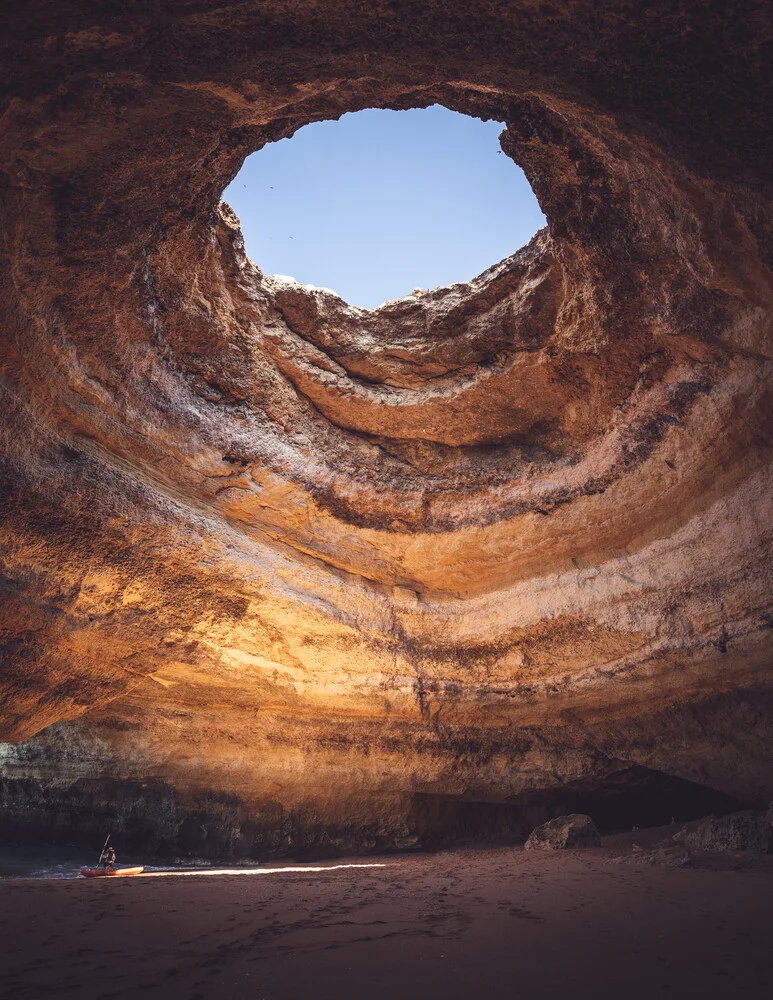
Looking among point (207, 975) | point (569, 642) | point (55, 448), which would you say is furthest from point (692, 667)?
point (55, 448)

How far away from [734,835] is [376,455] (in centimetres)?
538

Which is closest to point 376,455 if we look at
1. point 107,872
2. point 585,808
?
point 107,872

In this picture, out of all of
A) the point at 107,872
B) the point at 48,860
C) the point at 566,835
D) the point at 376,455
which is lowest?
the point at 48,860

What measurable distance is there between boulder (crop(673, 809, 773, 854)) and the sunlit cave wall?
688mm

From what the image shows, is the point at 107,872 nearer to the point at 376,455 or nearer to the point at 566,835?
the point at 566,835

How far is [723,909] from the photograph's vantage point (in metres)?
3.38

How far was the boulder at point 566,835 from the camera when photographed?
6.67 meters

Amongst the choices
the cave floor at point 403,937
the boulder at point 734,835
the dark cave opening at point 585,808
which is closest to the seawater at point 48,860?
the cave floor at point 403,937

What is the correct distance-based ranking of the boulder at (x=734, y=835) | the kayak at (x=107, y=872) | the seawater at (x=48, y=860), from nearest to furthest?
the boulder at (x=734, y=835)
the kayak at (x=107, y=872)
the seawater at (x=48, y=860)

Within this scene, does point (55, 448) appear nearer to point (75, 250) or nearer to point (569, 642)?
point (75, 250)

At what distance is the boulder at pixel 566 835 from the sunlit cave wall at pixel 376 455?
0.88 m

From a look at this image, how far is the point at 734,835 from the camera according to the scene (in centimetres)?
589

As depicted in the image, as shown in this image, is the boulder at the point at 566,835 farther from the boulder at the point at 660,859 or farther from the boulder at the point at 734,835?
the boulder at the point at 660,859

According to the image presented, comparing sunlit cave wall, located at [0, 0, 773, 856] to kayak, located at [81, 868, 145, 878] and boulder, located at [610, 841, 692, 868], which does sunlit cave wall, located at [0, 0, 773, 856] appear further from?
boulder, located at [610, 841, 692, 868]
